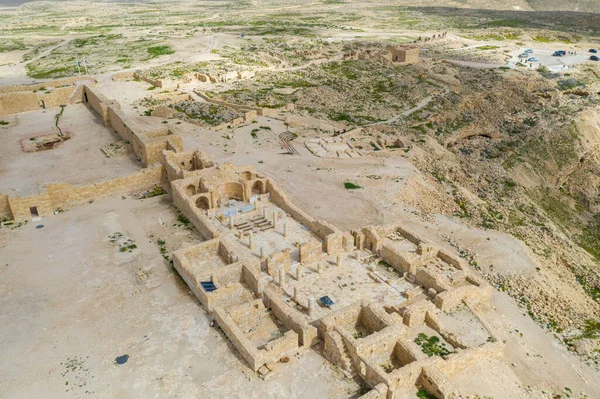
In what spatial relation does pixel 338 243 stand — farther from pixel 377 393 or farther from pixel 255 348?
pixel 377 393

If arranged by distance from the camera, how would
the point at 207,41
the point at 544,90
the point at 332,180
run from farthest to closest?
1. the point at 207,41
2. the point at 544,90
3. the point at 332,180

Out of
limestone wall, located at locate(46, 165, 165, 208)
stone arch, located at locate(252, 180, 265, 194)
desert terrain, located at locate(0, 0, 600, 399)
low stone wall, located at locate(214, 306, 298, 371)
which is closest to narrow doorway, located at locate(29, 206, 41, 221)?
desert terrain, located at locate(0, 0, 600, 399)

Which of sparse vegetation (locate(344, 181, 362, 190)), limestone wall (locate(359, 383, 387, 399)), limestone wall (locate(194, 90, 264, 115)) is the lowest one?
sparse vegetation (locate(344, 181, 362, 190))

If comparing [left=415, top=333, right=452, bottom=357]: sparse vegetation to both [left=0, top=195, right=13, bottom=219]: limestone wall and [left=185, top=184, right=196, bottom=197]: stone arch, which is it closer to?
[left=185, top=184, right=196, bottom=197]: stone arch

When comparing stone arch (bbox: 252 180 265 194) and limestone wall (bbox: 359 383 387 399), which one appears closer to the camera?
limestone wall (bbox: 359 383 387 399)

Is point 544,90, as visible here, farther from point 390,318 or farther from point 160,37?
point 160,37

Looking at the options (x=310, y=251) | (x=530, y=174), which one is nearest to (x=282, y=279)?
(x=310, y=251)

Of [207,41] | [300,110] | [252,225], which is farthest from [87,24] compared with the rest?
[252,225]
